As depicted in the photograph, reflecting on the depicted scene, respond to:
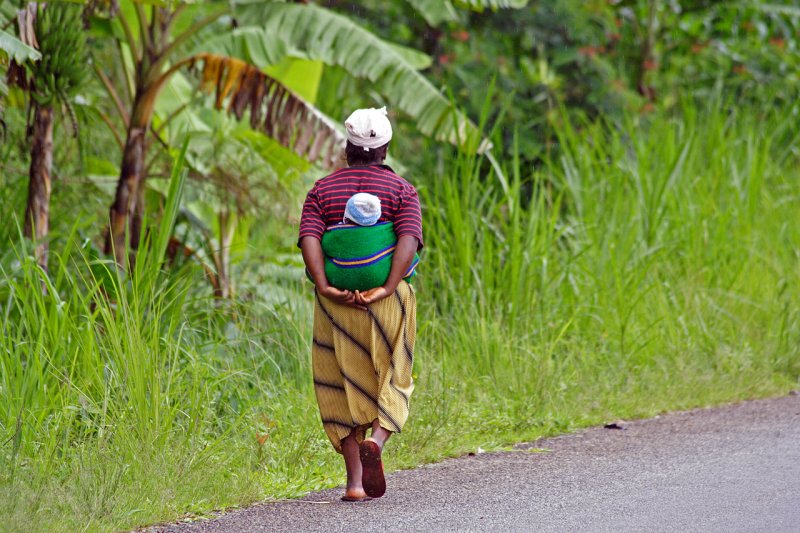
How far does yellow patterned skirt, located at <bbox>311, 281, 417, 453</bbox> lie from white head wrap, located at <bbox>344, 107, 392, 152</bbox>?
0.57 metres

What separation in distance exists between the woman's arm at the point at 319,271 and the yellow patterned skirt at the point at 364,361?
76mm

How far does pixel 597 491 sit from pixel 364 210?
1526 mm

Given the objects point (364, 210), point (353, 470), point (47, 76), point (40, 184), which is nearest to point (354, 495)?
point (353, 470)

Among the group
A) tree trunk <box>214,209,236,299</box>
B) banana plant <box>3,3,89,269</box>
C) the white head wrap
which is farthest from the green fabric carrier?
banana plant <box>3,3,89,269</box>

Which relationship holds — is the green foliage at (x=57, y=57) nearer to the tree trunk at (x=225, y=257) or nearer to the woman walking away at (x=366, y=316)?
the tree trunk at (x=225, y=257)

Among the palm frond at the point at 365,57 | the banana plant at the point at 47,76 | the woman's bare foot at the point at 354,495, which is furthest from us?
the palm frond at the point at 365,57

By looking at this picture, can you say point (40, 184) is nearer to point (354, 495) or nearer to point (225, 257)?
point (225, 257)

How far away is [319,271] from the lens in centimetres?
425

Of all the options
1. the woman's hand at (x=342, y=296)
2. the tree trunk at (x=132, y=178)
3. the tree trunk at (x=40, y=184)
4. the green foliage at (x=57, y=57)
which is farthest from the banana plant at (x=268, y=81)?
the woman's hand at (x=342, y=296)

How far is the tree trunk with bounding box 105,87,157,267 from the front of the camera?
7250 mm

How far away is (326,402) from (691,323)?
3.51 meters

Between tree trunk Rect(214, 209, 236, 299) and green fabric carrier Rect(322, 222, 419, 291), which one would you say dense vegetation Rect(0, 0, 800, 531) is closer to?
tree trunk Rect(214, 209, 236, 299)

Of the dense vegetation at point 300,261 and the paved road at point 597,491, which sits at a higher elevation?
the dense vegetation at point 300,261

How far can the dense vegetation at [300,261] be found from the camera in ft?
15.5
